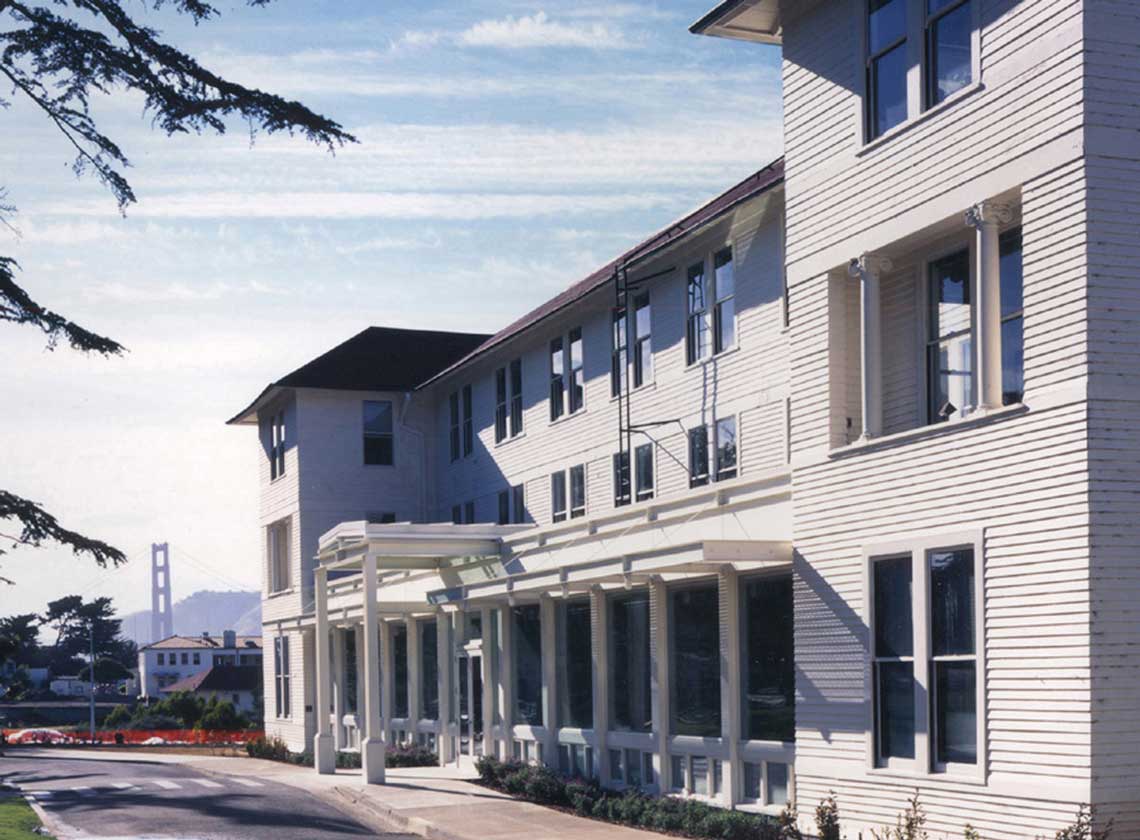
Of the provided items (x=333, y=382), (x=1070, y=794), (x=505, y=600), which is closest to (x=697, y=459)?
(x=505, y=600)

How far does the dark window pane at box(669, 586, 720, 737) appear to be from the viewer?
2247 centimetres

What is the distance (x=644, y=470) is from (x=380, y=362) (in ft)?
55.0

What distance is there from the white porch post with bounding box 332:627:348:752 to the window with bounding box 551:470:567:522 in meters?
10.2

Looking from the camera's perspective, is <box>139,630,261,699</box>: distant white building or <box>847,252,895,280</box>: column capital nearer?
<box>847,252,895,280</box>: column capital

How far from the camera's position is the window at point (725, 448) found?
25.3 metres

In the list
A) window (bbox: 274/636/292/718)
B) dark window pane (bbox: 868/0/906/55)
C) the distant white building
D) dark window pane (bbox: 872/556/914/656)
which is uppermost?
dark window pane (bbox: 868/0/906/55)


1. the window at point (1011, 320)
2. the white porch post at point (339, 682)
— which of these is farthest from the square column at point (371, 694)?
the window at point (1011, 320)

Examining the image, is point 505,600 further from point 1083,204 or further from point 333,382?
point 1083,204

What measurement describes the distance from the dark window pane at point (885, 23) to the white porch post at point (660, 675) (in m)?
8.69

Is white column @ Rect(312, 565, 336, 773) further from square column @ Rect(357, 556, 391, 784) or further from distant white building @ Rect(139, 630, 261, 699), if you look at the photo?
distant white building @ Rect(139, 630, 261, 699)

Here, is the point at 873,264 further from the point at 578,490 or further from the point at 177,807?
the point at 177,807

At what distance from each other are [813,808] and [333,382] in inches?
1030

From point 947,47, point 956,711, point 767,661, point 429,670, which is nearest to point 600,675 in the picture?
point 767,661

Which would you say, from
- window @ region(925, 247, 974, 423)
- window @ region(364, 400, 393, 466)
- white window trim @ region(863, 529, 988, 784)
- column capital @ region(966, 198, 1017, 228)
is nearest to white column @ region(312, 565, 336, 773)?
window @ region(364, 400, 393, 466)
